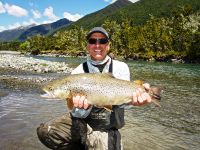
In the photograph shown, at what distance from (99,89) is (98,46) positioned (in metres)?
1.27

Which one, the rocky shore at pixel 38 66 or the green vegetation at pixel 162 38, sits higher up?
the green vegetation at pixel 162 38

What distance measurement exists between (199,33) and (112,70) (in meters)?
79.0

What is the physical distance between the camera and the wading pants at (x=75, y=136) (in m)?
6.99

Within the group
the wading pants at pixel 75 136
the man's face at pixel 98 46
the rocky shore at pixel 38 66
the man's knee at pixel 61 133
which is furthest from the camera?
the rocky shore at pixel 38 66

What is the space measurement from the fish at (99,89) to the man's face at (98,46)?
39.3 inches

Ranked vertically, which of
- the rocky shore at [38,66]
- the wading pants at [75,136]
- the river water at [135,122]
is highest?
the wading pants at [75,136]

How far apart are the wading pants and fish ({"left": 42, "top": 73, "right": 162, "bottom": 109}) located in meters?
1.40

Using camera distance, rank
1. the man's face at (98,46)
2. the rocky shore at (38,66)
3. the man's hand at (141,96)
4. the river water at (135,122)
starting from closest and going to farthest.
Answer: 1. the man's hand at (141,96)
2. the man's face at (98,46)
3. the river water at (135,122)
4. the rocky shore at (38,66)

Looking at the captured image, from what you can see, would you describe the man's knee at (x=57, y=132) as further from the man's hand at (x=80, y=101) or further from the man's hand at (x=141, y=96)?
the man's hand at (x=141, y=96)

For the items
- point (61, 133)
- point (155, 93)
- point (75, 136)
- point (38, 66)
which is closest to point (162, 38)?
point (38, 66)

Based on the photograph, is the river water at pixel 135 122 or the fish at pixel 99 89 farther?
the river water at pixel 135 122

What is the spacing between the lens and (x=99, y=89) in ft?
18.8

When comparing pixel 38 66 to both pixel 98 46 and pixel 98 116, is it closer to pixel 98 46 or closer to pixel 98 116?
pixel 98 116

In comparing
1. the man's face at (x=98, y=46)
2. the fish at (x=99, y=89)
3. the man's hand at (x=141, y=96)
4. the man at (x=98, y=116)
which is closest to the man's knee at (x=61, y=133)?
the man at (x=98, y=116)
